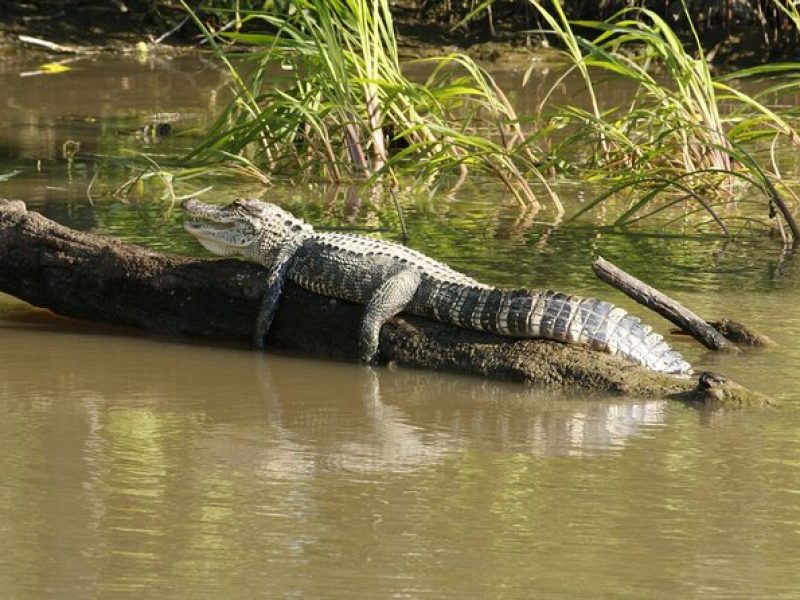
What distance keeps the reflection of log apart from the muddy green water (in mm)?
106

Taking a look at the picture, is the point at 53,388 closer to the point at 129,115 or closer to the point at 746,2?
the point at 129,115

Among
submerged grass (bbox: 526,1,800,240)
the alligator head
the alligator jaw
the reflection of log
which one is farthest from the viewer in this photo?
submerged grass (bbox: 526,1,800,240)

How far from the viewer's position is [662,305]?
6062mm

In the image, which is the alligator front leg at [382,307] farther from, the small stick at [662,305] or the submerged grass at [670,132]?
the submerged grass at [670,132]

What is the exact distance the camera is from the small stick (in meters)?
6.04

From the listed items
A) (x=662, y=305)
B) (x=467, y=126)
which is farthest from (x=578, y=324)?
(x=467, y=126)

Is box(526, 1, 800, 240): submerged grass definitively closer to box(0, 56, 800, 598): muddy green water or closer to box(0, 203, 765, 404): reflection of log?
box(0, 56, 800, 598): muddy green water

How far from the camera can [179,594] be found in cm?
353

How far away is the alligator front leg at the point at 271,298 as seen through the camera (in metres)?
6.19

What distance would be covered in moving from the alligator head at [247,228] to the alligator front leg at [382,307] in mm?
716

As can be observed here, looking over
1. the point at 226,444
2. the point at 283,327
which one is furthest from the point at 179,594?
the point at 283,327

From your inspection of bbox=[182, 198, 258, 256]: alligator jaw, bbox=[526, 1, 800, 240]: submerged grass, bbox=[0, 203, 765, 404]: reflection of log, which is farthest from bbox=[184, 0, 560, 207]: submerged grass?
bbox=[0, 203, 765, 404]: reflection of log

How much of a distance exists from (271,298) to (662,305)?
159cm

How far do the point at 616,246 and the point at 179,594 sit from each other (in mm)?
5039
